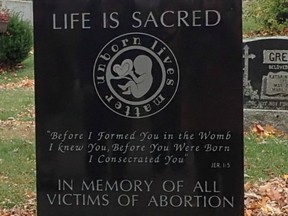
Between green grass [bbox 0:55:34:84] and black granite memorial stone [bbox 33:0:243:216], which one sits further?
green grass [bbox 0:55:34:84]

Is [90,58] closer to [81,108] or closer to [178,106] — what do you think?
[81,108]

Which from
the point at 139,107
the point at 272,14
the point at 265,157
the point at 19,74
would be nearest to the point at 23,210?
the point at 139,107

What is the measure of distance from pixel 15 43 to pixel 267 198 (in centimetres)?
1216

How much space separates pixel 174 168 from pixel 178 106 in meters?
0.33

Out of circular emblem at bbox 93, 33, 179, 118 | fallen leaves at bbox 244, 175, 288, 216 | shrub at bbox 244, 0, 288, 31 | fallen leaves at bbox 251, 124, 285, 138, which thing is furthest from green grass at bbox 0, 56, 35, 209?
shrub at bbox 244, 0, 288, 31

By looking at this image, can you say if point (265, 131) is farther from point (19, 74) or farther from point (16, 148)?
point (19, 74)

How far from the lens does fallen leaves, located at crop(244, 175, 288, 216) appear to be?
545 cm

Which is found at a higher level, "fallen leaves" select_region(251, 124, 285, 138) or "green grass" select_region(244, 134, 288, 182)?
"fallen leaves" select_region(251, 124, 285, 138)

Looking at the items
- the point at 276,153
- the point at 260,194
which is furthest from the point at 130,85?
the point at 276,153

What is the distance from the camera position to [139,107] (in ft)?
12.4

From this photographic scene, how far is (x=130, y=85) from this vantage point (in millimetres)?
3750

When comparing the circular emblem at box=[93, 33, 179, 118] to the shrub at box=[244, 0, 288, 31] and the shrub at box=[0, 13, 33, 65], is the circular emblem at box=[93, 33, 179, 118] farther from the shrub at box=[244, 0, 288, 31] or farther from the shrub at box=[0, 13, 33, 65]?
the shrub at box=[244, 0, 288, 31]

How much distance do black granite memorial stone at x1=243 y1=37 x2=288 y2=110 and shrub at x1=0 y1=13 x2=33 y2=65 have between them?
8744 millimetres

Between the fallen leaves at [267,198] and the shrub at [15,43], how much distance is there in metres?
11.6
